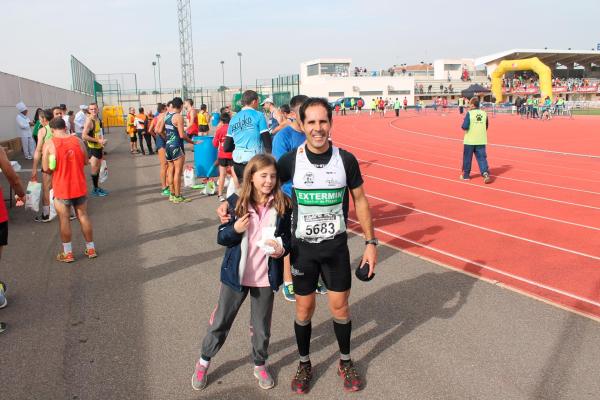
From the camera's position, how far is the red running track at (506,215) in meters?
5.78

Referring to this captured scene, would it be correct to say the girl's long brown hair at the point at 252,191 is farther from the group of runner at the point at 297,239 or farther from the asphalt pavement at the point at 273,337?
the asphalt pavement at the point at 273,337

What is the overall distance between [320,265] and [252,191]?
693mm

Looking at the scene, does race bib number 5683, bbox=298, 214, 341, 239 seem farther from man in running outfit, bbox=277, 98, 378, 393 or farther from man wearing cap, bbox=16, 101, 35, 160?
man wearing cap, bbox=16, 101, 35, 160

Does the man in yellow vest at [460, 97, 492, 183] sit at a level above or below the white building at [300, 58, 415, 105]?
below

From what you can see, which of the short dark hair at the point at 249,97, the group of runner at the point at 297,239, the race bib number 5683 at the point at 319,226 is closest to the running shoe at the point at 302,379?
the group of runner at the point at 297,239

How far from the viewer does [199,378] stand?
138 inches

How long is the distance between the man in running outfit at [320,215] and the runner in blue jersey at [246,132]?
10.4 feet

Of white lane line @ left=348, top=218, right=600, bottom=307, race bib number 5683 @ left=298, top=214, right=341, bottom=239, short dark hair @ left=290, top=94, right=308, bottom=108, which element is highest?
short dark hair @ left=290, top=94, right=308, bottom=108

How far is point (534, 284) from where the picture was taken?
213 inches

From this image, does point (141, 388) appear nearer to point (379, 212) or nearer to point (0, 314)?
point (0, 314)

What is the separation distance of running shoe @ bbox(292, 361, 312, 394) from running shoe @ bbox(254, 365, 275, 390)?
17 centimetres

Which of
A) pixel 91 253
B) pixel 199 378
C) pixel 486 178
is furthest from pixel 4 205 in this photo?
pixel 486 178

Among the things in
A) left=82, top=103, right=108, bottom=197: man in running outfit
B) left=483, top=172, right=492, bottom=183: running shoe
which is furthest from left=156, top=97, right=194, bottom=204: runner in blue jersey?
Result: left=483, top=172, right=492, bottom=183: running shoe

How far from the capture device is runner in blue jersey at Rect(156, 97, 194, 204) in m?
9.86
